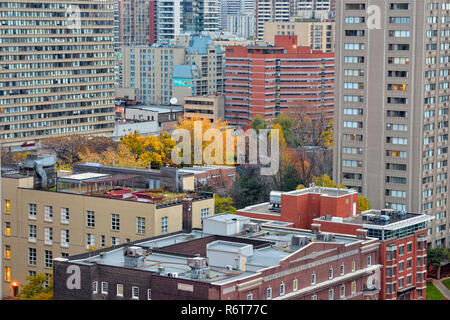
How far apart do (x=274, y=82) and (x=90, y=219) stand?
117796mm

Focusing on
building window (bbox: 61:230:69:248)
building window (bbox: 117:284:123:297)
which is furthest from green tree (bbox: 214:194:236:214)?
building window (bbox: 117:284:123:297)

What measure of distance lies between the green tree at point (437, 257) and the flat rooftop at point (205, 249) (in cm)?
3053

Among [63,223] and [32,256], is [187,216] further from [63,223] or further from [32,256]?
[32,256]

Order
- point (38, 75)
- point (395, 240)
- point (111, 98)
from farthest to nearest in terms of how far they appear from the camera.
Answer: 1. point (111, 98)
2. point (38, 75)
3. point (395, 240)

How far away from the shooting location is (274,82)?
17025 cm

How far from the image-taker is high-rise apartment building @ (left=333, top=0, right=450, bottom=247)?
8638 cm

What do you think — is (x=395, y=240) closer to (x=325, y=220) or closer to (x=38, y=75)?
(x=325, y=220)

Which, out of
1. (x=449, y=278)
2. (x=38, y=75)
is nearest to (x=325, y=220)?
(x=449, y=278)

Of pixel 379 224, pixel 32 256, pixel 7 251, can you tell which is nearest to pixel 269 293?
pixel 379 224

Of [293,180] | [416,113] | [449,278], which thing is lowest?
[449,278]

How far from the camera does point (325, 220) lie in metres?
61.0

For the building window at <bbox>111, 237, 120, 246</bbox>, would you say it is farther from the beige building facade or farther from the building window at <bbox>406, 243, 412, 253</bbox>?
the building window at <bbox>406, 243, 412, 253</bbox>
